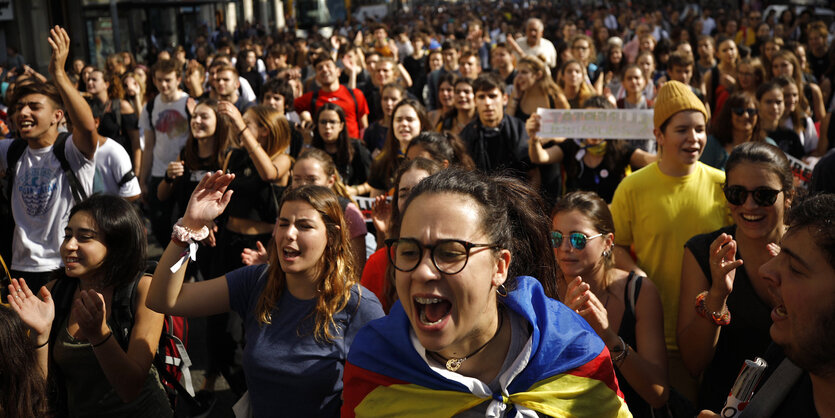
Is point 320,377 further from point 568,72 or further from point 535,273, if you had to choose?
point 568,72

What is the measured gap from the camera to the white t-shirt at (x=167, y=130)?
7.23 metres

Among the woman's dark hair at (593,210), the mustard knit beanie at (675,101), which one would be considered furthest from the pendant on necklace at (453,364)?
the mustard knit beanie at (675,101)

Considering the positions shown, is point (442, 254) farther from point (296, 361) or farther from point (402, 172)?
point (402, 172)

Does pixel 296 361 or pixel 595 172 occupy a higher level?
pixel 595 172

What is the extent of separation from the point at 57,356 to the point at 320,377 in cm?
122

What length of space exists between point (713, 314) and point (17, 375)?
262 centimetres

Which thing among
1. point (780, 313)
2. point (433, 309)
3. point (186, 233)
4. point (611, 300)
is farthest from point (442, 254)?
point (611, 300)

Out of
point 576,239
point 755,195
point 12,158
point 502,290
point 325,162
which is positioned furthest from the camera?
point 325,162

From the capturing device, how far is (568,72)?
8156mm

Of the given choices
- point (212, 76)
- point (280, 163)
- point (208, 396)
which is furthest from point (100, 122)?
point (208, 396)

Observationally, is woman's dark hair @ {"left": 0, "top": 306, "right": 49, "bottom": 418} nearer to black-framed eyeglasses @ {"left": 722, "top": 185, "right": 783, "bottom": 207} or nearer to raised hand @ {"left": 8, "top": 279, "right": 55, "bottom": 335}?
raised hand @ {"left": 8, "top": 279, "right": 55, "bottom": 335}

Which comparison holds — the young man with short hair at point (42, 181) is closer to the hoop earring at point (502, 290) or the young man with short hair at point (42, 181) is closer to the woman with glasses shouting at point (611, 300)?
the woman with glasses shouting at point (611, 300)

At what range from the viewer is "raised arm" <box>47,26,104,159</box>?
14.9 ft

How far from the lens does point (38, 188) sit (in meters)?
4.81
